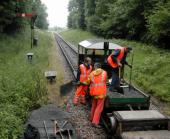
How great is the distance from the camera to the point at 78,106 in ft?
43.5

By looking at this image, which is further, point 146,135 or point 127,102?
point 127,102

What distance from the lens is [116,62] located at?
11.5m

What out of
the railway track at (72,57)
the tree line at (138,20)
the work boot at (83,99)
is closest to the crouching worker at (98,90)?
the work boot at (83,99)

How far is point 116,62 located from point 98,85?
47.2 inches

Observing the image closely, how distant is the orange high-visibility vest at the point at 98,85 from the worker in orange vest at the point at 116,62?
2.67ft

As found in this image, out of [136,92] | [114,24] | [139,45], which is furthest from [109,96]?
[114,24]

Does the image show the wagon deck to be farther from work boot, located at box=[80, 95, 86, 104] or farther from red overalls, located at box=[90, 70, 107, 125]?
work boot, located at box=[80, 95, 86, 104]

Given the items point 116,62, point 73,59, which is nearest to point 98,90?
point 116,62

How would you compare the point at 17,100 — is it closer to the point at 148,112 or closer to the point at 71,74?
the point at 148,112

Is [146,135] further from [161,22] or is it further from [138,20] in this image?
[138,20]

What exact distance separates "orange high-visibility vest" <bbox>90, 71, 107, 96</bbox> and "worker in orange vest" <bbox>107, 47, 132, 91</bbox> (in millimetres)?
813

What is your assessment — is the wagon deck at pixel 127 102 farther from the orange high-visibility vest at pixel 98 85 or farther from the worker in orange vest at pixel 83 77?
the worker in orange vest at pixel 83 77

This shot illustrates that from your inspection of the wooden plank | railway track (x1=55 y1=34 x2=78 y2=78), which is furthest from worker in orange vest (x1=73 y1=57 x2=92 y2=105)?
the wooden plank

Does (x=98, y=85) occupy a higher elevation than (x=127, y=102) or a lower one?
higher
